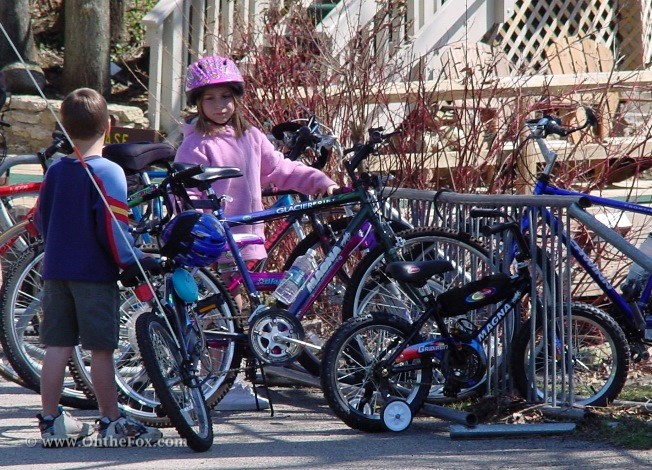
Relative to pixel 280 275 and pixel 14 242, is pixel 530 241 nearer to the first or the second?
pixel 280 275

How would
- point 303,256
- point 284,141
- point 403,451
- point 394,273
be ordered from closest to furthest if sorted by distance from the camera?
point 403,451 < point 394,273 < point 303,256 < point 284,141

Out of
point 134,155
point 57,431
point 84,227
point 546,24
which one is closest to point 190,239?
point 84,227

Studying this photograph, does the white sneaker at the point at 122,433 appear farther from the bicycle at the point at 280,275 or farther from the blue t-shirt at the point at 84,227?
the blue t-shirt at the point at 84,227

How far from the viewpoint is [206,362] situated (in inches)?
221

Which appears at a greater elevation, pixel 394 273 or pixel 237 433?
pixel 394 273

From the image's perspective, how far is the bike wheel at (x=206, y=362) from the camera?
557 centimetres

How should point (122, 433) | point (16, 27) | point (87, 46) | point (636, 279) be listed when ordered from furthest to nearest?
point (16, 27)
point (87, 46)
point (636, 279)
point (122, 433)

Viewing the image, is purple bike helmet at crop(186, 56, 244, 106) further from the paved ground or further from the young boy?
the paved ground

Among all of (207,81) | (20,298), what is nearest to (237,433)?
(20,298)

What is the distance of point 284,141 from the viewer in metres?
6.49

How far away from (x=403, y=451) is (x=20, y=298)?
220 cm

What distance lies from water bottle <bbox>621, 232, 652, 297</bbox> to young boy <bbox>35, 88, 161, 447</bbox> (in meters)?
2.65

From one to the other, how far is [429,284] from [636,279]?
1.19m

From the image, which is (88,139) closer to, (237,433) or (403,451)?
(237,433)
